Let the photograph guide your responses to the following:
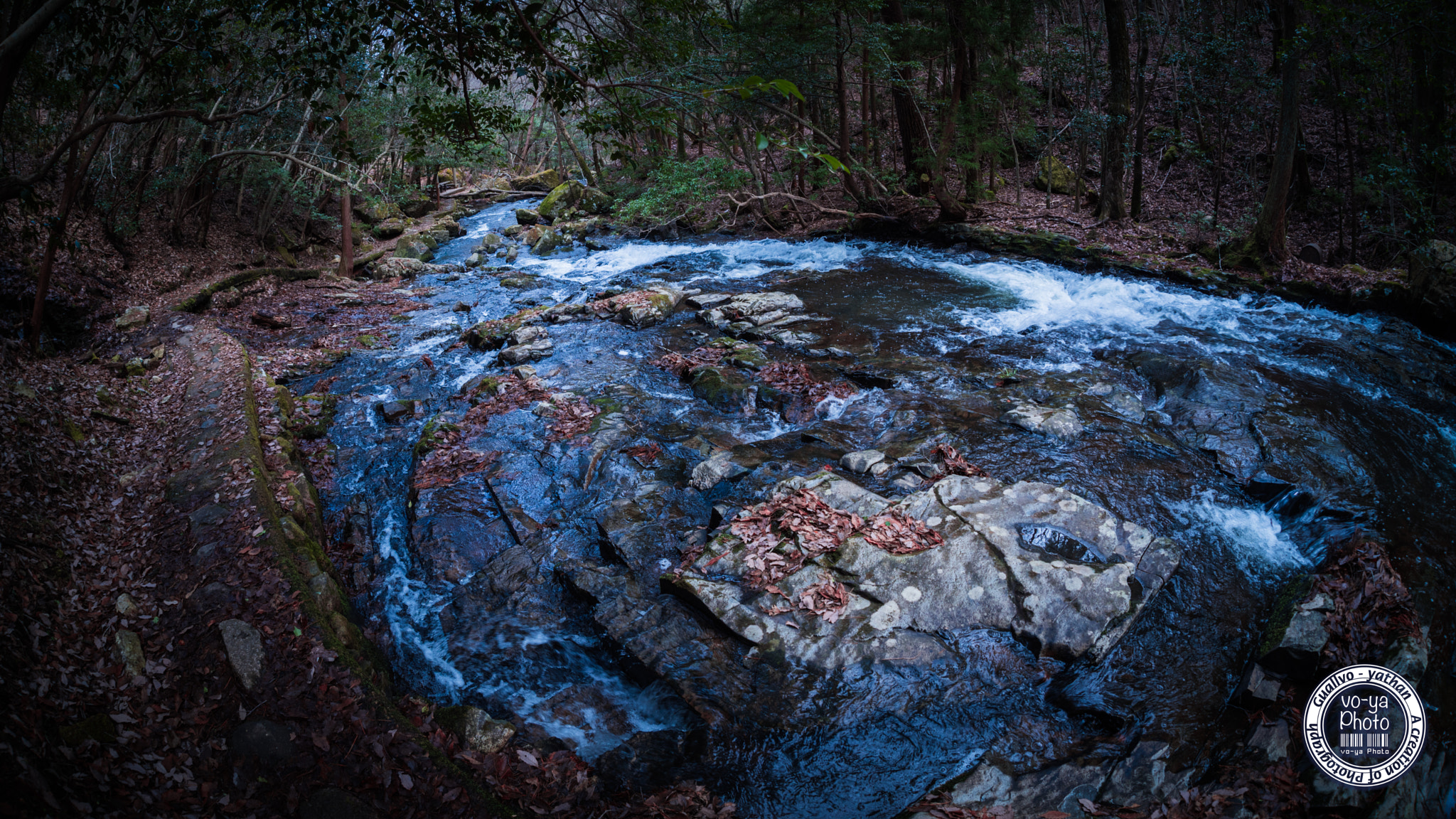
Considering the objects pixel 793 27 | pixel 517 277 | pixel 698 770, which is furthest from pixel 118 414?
pixel 793 27

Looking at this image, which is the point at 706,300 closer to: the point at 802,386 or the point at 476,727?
the point at 802,386

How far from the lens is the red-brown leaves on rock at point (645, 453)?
7.34 m

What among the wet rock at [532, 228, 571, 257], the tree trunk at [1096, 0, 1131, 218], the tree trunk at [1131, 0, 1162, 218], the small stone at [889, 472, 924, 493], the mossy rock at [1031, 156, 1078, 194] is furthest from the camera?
the wet rock at [532, 228, 571, 257]

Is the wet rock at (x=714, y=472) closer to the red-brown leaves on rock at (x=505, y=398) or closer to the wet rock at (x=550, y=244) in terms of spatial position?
the red-brown leaves on rock at (x=505, y=398)

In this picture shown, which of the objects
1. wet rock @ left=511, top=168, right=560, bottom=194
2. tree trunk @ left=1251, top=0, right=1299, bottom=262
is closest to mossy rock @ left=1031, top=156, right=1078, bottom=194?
tree trunk @ left=1251, top=0, right=1299, bottom=262

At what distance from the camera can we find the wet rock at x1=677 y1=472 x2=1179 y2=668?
15.0ft

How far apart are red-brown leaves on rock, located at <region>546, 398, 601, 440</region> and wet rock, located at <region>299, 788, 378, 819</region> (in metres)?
4.91

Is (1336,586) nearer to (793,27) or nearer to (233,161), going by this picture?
(793,27)

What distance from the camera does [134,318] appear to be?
36.2 feet

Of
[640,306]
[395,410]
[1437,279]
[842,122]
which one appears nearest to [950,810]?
[395,410]

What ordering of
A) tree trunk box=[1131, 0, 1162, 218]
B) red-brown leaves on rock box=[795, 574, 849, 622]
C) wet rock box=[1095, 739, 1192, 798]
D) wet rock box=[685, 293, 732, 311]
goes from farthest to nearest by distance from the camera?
tree trunk box=[1131, 0, 1162, 218], wet rock box=[685, 293, 732, 311], red-brown leaves on rock box=[795, 574, 849, 622], wet rock box=[1095, 739, 1192, 798]

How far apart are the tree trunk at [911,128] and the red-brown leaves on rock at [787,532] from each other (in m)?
14.5

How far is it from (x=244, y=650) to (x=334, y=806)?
1.46 meters

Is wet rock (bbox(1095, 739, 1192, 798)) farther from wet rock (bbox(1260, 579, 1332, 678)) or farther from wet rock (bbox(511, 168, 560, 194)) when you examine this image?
wet rock (bbox(511, 168, 560, 194))
